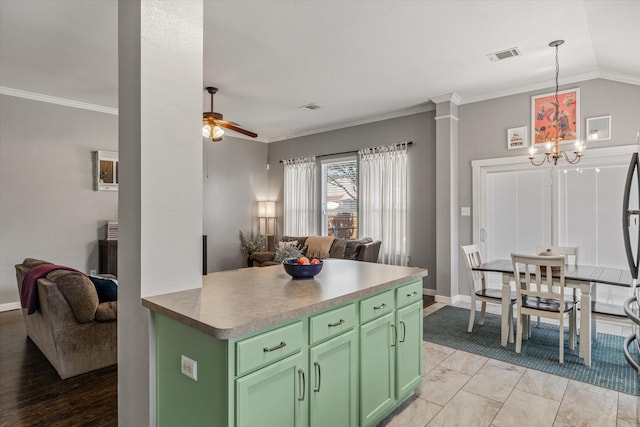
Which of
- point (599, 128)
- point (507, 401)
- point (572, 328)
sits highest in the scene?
Answer: point (599, 128)

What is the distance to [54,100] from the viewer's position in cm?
497

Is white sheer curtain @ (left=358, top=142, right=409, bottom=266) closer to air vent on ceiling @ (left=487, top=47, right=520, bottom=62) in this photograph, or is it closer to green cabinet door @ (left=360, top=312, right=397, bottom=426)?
air vent on ceiling @ (left=487, top=47, right=520, bottom=62)

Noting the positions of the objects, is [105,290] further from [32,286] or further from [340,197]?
[340,197]

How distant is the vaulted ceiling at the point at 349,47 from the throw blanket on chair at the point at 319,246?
2.27 meters

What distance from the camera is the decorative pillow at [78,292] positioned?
278cm

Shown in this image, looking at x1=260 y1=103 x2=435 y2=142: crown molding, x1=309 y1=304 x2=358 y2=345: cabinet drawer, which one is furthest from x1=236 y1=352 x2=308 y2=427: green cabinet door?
x1=260 y1=103 x2=435 y2=142: crown molding

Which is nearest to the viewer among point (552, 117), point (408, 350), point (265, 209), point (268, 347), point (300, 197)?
point (268, 347)

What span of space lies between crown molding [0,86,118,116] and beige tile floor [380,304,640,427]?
5654mm

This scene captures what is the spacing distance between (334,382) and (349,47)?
10.1ft

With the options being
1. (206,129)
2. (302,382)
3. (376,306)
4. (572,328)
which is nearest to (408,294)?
(376,306)

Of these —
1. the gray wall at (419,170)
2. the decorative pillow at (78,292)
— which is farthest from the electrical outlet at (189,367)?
the gray wall at (419,170)

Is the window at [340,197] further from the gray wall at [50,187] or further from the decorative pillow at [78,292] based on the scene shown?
the decorative pillow at [78,292]

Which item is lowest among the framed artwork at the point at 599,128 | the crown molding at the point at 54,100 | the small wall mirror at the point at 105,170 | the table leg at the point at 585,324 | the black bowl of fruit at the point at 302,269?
the table leg at the point at 585,324

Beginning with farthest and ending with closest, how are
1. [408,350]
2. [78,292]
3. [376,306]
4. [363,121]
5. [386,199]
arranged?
[363,121] < [386,199] < [78,292] < [408,350] < [376,306]
